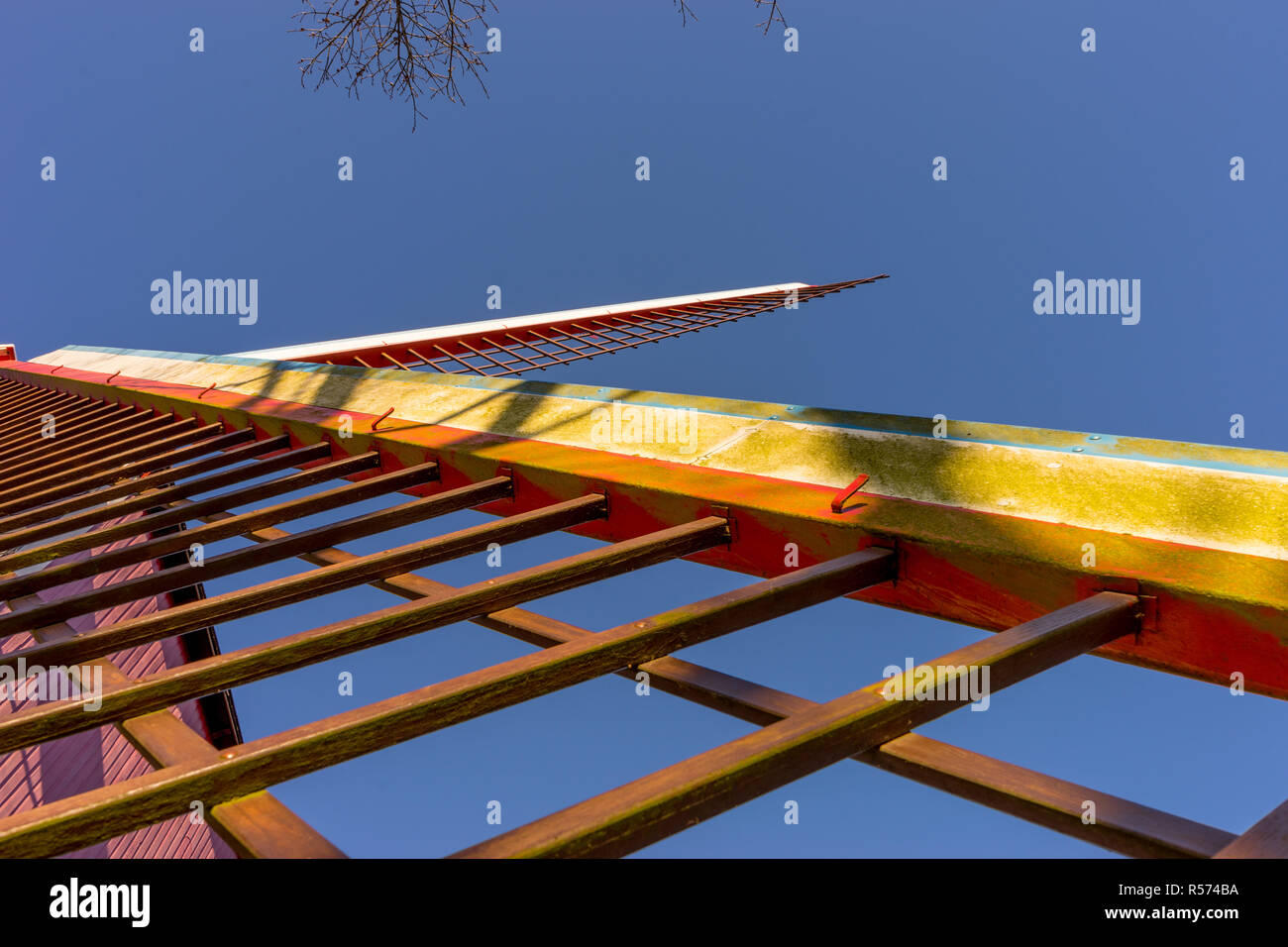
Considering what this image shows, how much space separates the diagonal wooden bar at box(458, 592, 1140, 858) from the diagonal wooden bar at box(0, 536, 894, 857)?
14.2 inches

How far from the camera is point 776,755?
1263 millimetres

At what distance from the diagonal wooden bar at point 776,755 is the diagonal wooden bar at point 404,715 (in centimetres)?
36

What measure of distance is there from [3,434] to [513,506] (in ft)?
18.2

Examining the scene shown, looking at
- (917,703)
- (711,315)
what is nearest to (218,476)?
(917,703)

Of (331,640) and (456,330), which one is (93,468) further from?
(456,330)

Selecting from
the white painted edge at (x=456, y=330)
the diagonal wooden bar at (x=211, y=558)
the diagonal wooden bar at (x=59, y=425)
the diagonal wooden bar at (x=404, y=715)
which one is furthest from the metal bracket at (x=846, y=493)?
the white painted edge at (x=456, y=330)

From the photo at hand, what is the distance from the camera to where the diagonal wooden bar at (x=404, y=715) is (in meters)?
1.26

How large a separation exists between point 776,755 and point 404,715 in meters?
0.64

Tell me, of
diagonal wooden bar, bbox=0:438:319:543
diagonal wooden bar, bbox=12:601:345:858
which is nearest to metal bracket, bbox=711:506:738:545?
diagonal wooden bar, bbox=12:601:345:858

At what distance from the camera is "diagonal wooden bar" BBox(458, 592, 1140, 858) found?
1132 millimetres

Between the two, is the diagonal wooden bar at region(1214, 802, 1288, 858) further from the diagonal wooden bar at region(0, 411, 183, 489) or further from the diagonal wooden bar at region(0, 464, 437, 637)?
the diagonal wooden bar at region(0, 411, 183, 489)

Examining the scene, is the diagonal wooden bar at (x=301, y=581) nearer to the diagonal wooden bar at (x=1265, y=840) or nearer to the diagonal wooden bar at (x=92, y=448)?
the diagonal wooden bar at (x=1265, y=840)

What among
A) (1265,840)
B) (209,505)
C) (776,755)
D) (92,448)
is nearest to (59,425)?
(92,448)
